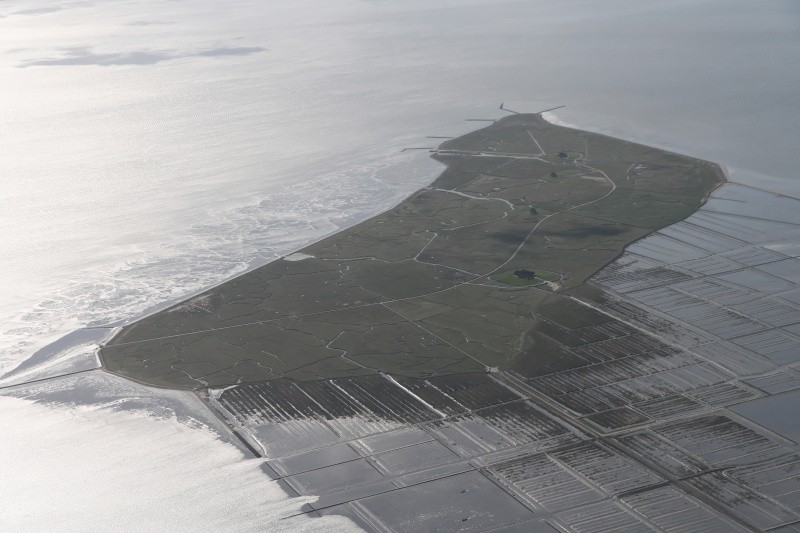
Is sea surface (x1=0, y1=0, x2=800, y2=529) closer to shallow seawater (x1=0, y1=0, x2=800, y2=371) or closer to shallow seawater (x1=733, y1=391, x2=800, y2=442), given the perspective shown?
shallow seawater (x1=0, y1=0, x2=800, y2=371)

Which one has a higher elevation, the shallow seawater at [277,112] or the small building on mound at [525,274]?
the shallow seawater at [277,112]

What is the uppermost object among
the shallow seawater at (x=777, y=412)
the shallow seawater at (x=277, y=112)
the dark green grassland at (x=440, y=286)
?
the shallow seawater at (x=277, y=112)

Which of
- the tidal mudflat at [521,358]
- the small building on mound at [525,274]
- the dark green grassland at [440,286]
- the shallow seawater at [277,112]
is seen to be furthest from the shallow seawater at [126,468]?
the small building on mound at [525,274]

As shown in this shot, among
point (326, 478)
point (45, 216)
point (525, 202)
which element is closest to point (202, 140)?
point (45, 216)

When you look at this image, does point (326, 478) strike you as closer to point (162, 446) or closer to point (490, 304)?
point (162, 446)

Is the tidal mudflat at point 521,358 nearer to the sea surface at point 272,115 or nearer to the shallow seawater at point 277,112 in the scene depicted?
the sea surface at point 272,115

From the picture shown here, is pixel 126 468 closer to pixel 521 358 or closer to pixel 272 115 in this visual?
pixel 521 358

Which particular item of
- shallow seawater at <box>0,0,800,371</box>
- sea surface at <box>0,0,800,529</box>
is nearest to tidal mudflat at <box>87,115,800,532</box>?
sea surface at <box>0,0,800,529</box>

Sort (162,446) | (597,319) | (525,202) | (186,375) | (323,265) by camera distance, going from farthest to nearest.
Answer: (525,202)
(323,265)
(597,319)
(186,375)
(162,446)
